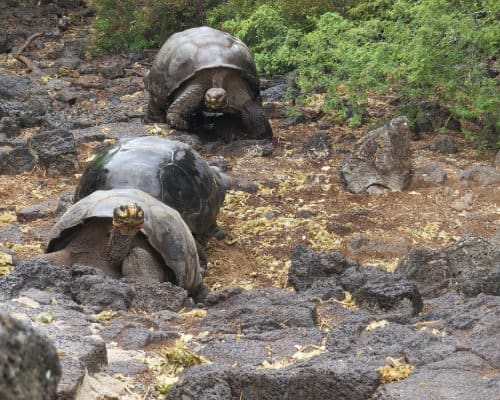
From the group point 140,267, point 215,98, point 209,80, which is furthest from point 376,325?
point 209,80

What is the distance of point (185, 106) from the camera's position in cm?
857

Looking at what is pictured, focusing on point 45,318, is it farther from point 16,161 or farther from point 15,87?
point 15,87

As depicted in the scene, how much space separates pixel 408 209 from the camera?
634 centimetres

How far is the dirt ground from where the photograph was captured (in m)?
5.61

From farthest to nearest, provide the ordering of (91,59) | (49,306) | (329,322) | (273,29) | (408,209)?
(91,59) → (273,29) → (408,209) → (329,322) → (49,306)

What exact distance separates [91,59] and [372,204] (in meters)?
7.48

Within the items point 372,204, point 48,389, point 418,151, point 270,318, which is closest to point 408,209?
point 372,204

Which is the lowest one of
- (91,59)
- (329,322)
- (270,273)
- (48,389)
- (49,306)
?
(91,59)

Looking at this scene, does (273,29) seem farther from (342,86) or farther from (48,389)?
(48,389)

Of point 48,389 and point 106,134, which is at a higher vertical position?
point 48,389

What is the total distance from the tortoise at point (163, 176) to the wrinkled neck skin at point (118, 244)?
0.82m

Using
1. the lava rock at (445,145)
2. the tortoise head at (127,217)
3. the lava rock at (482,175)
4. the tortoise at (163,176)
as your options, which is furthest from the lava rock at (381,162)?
the tortoise head at (127,217)

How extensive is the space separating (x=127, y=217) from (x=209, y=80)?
462cm

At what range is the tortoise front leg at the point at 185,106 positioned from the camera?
28.1 feet
